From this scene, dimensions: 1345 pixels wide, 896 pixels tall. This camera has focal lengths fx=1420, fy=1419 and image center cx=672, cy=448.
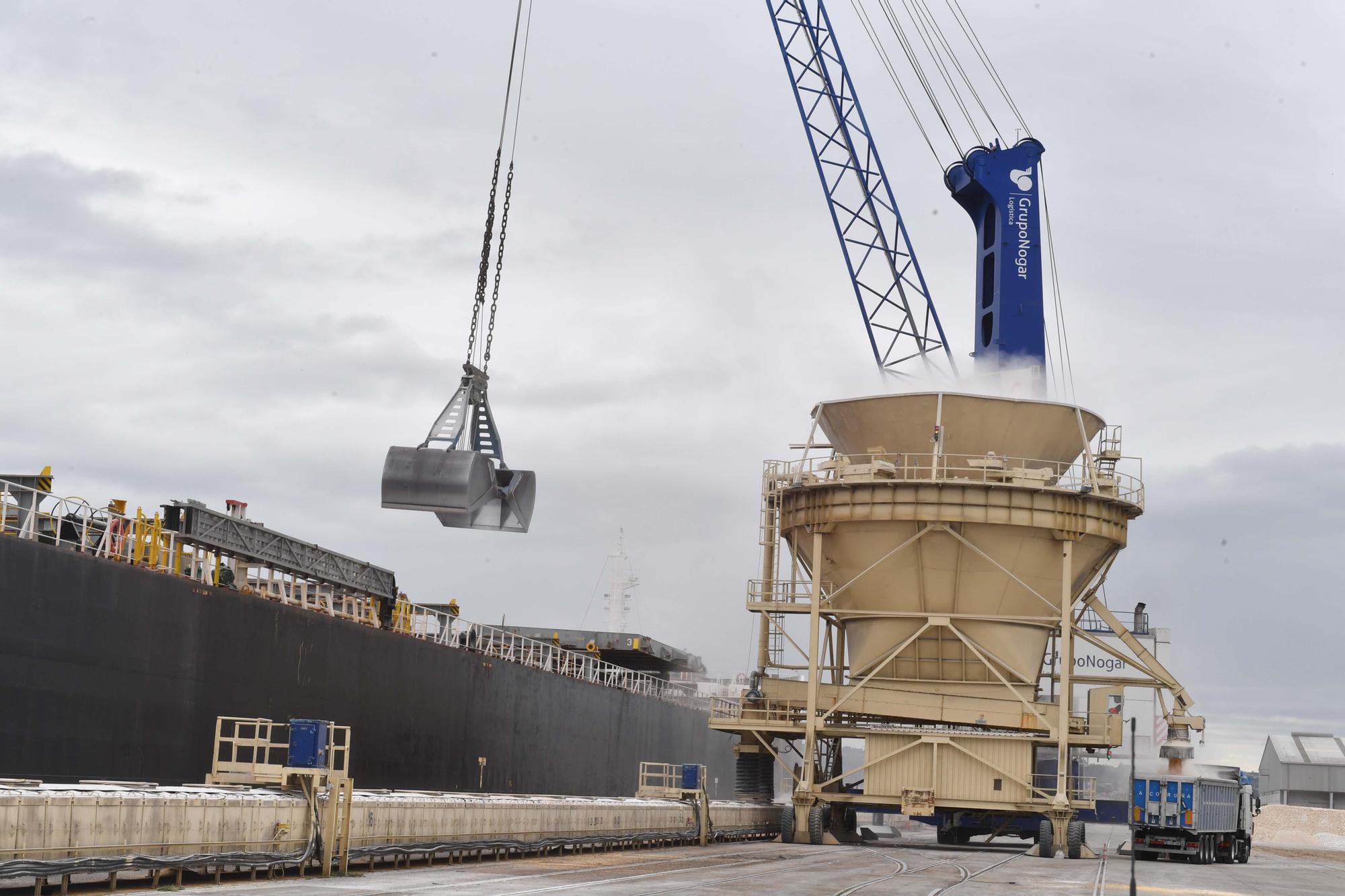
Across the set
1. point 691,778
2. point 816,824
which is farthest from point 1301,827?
point 691,778

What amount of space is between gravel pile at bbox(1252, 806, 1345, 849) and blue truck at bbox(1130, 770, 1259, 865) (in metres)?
29.7

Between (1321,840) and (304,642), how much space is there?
57838 millimetres

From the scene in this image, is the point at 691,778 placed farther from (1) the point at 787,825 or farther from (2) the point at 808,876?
(2) the point at 808,876

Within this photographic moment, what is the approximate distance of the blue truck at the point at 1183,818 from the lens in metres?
38.7

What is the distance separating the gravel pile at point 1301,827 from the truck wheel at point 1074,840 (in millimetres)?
32963

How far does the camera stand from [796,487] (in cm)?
4512

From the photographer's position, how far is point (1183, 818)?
38688 mm

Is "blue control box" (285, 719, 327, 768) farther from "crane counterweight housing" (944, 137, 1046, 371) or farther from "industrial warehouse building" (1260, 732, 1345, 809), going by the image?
"industrial warehouse building" (1260, 732, 1345, 809)

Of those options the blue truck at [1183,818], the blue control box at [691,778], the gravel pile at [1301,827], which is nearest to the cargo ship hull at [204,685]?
the blue control box at [691,778]

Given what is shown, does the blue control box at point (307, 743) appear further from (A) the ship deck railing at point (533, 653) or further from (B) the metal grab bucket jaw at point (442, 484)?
(A) the ship deck railing at point (533, 653)

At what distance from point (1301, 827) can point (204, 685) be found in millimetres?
67961

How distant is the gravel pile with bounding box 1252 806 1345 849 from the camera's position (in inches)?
2753

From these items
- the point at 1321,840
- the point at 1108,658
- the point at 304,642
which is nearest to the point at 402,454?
the point at 304,642

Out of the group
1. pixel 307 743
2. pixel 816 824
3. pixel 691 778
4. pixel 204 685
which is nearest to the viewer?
pixel 307 743
